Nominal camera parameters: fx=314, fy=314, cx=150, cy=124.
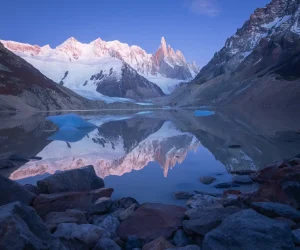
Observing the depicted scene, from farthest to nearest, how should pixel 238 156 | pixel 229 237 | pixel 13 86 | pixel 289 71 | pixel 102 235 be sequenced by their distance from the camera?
pixel 13 86 → pixel 289 71 → pixel 238 156 → pixel 102 235 → pixel 229 237

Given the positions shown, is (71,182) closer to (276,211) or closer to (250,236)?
(276,211)

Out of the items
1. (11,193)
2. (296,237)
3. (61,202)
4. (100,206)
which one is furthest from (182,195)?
(11,193)

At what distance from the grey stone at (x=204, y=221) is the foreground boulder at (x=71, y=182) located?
3.73m

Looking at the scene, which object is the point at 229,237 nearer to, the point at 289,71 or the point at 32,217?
the point at 32,217

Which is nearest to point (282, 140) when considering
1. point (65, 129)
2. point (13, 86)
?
point (65, 129)

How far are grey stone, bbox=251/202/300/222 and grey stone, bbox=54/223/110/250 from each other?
2.72 meters

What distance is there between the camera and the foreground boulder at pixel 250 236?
3812 millimetres

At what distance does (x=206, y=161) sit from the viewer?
42.3 ft

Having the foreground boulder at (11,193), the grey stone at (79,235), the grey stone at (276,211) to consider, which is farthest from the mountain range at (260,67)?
the grey stone at (79,235)

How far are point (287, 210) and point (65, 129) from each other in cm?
2556

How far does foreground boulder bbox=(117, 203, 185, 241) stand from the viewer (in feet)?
17.7

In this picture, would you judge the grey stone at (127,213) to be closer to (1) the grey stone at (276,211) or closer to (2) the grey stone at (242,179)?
(1) the grey stone at (276,211)

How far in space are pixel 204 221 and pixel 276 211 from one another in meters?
1.35

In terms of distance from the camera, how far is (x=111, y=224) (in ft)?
19.0
